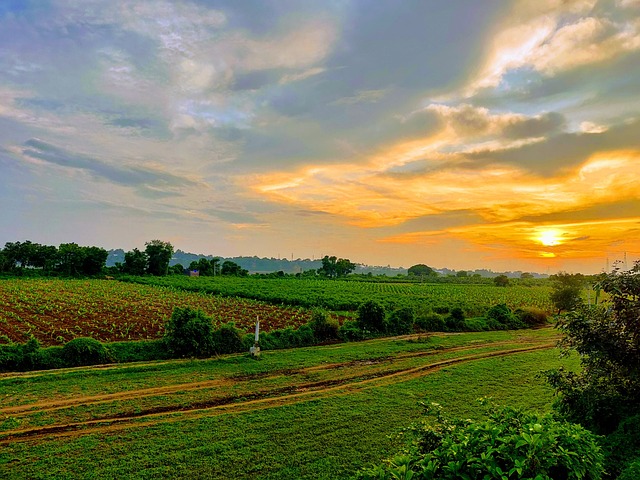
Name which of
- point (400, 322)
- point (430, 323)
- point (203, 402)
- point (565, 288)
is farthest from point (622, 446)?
point (565, 288)

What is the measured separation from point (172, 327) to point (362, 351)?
8.08m

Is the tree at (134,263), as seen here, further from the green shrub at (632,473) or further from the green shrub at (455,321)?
the green shrub at (632,473)

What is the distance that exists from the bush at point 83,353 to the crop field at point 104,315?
15.9ft

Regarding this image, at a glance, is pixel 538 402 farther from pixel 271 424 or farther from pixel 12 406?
pixel 12 406

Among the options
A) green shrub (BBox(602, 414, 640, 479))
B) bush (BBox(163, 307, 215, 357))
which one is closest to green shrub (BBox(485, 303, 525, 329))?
bush (BBox(163, 307, 215, 357))

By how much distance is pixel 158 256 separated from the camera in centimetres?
8088

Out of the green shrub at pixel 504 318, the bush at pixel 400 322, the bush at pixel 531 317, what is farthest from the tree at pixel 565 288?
the bush at pixel 400 322

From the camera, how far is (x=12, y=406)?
32.6 ft

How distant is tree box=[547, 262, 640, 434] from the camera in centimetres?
648

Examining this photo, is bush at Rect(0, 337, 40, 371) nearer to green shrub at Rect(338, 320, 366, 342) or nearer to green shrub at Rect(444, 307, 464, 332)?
green shrub at Rect(338, 320, 366, 342)

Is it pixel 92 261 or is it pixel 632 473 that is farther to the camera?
pixel 92 261

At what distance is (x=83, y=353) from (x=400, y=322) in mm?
16519

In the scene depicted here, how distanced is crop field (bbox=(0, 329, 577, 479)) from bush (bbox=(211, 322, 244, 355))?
1033 millimetres

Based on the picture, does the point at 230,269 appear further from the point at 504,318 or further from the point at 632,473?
the point at 632,473
